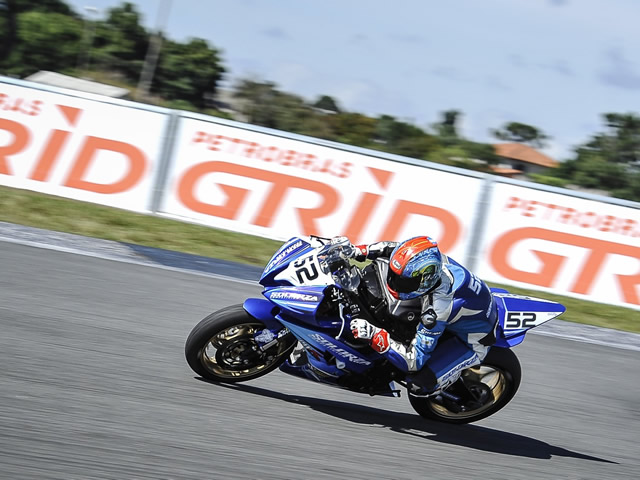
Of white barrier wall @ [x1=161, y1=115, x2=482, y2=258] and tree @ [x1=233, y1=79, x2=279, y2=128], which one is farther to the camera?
tree @ [x1=233, y1=79, x2=279, y2=128]

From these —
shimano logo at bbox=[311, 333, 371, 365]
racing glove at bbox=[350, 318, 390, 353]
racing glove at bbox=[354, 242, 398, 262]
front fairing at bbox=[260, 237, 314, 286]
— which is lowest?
shimano logo at bbox=[311, 333, 371, 365]

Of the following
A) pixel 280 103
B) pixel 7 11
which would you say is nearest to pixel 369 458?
pixel 280 103

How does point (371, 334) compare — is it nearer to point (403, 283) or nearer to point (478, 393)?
point (403, 283)

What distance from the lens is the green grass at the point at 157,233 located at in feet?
33.8

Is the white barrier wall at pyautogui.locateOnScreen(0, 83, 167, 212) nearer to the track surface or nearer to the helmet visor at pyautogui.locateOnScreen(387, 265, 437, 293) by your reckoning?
the track surface

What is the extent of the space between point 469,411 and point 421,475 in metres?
1.10

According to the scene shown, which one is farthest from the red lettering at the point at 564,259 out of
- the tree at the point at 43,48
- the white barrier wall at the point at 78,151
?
the tree at the point at 43,48

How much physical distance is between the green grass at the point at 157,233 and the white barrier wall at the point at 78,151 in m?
0.21

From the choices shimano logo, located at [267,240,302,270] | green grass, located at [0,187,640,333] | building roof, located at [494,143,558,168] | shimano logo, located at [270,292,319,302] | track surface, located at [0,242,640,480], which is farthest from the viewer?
building roof, located at [494,143,558,168]

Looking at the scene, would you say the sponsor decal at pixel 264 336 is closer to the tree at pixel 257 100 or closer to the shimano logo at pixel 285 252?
the shimano logo at pixel 285 252

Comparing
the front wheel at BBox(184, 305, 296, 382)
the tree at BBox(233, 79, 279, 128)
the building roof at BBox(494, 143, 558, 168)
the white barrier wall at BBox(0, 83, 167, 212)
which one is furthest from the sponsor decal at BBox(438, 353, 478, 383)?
the building roof at BBox(494, 143, 558, 168)

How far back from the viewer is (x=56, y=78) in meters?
44.8

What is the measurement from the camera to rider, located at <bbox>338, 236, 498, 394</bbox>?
4.73 metres

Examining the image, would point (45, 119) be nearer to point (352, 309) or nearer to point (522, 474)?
point (352, 309)
